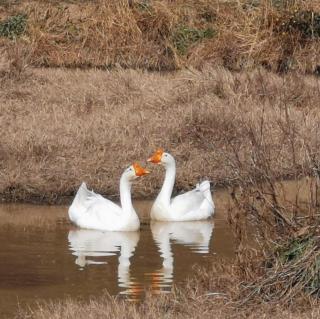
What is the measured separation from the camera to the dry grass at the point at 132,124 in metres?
14.8

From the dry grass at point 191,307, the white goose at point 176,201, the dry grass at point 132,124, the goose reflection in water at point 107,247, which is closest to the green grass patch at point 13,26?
the dry grass at point 132,124

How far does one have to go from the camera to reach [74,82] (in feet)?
64.7

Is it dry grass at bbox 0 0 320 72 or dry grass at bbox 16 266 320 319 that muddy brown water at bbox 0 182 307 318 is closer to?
dry grass at bbox 16 266 320 319

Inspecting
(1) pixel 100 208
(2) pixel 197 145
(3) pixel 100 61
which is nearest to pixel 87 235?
(1) pixel 100 208

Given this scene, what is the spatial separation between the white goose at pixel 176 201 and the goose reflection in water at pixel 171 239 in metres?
0.09

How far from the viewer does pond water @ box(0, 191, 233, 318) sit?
33.9ft

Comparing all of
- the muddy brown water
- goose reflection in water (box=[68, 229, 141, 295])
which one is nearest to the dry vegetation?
the muddy brown water

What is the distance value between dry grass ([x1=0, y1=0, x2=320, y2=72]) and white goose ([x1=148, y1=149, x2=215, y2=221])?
759cm

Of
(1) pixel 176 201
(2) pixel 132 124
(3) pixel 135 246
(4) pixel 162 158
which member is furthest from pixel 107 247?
(2) pixel 132 124

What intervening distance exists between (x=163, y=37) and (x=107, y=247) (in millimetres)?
10952

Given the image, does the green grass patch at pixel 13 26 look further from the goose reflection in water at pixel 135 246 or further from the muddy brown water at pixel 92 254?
the goose reflection in water at pixel 135 246

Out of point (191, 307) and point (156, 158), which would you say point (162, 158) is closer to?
point (156, 158)

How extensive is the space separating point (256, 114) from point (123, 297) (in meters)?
7.30

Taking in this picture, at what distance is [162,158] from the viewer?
14750 millimetres
